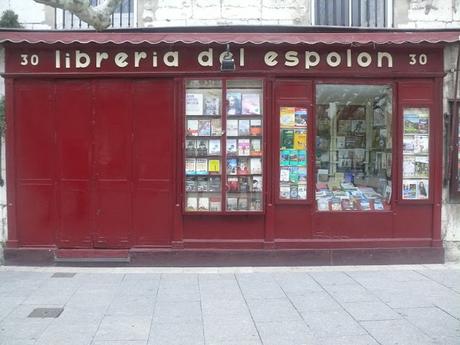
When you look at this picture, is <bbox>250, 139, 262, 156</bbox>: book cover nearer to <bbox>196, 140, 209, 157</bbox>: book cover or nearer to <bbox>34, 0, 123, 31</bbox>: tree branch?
<bbox>196, 140, 209, 157</bbox>: book cover

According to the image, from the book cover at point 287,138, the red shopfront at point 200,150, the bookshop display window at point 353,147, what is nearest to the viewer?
the red shopfront at point 200,150

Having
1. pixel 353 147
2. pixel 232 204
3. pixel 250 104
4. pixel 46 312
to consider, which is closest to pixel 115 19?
pixel 250 104

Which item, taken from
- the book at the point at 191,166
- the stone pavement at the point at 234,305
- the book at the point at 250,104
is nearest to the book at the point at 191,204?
the book at the point at 191,166

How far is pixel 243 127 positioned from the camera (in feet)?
28.4

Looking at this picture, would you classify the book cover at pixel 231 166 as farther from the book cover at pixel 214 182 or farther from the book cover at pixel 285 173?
the book cover at pixel 285 173

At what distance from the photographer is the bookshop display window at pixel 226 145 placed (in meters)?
8.66

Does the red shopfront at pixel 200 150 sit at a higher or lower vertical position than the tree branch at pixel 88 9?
lower

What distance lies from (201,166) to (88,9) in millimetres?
3522

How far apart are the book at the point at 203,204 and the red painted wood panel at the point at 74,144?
159 cm

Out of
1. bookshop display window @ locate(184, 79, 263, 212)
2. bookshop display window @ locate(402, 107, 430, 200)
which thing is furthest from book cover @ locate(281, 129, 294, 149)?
bookshop display window @ locate(402, 107, 430, 200)

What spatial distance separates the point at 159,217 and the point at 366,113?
3569 mm

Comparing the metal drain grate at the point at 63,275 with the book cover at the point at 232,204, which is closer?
the metal drain grate at the point at 63,275

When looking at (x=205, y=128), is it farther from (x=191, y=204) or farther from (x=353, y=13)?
(x=353, y=13)

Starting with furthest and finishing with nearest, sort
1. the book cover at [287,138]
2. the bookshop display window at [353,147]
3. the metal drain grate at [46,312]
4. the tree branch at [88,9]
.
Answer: the bookshop display window at [353,147] < the book cover at [287,138] < the metal drain grate at [46,312] < the tree branch at [88,9]
